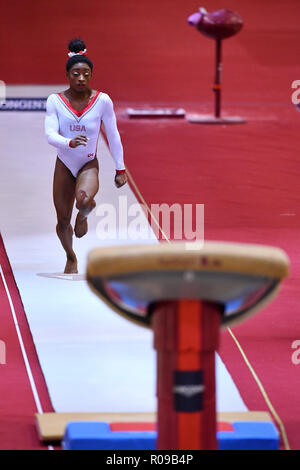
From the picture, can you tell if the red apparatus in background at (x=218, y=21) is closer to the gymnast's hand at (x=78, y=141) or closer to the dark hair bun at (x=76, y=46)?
the dark hair bun at (x=76, y=46)

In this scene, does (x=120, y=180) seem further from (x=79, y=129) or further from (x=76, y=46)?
(x=76, y=46)

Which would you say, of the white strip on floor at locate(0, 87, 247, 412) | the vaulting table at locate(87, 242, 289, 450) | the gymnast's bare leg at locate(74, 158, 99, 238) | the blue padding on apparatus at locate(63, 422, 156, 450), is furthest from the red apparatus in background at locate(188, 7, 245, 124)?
the vaulting table at locate(87, 242, 289, 450)

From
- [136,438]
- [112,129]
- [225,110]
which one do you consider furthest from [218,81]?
[136,438]

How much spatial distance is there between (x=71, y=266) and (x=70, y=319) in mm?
989

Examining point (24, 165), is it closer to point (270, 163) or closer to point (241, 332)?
point (270, 163)

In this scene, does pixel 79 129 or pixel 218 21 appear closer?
pixel 79 129

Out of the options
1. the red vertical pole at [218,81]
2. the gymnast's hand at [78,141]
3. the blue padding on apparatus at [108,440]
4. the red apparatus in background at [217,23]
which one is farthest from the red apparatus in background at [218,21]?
the blue padding on apparatus at [108,440]

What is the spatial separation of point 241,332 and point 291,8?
1195 cm

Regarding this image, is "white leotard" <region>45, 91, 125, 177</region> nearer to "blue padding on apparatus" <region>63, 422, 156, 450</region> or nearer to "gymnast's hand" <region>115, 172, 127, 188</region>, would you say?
"gymnast's hand" <region>115, 172, 127, 188</region>

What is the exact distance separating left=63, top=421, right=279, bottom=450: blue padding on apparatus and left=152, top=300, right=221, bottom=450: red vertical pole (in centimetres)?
82

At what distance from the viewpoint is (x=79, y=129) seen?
23.7 ft

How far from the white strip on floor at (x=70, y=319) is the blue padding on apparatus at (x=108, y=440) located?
0.66 meters

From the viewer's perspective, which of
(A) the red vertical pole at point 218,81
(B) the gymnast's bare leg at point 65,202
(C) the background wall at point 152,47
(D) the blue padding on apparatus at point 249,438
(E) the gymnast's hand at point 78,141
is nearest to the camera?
(D) the blue padding on apparatus at point 249,438

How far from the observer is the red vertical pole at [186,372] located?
353cm
